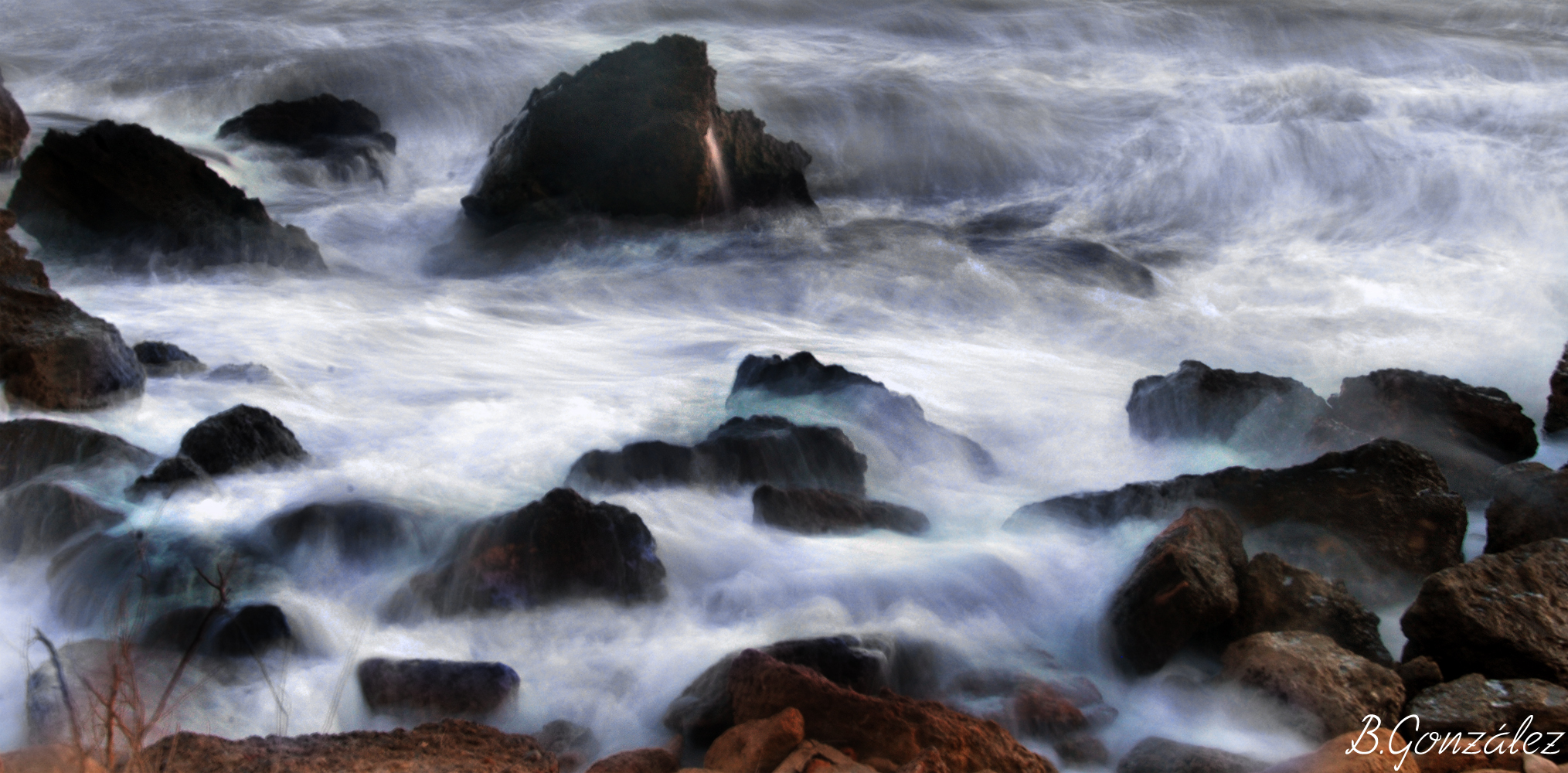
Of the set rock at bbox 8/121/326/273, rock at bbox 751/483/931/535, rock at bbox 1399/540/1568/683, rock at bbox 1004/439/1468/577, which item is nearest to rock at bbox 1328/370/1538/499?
rock at bbox 1004/439/1468/577

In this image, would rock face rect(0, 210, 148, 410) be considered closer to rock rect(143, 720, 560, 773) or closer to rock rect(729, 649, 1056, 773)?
rock rect(143, 720, 560, 773)

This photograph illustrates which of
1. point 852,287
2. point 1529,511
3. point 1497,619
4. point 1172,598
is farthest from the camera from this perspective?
point 852,287

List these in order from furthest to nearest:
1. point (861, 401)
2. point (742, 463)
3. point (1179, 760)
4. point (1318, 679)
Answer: point (861, 401)
point (742, 463)
point (1318, 679)
point (1179, 760)

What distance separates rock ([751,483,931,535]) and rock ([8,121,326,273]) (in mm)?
4902

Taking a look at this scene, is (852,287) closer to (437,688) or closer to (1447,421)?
(1447,421)

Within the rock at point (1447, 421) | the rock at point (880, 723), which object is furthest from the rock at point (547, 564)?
the rock at point (1447, 421)

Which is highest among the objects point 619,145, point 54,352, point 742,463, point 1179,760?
point 619,145

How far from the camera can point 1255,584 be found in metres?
3.55

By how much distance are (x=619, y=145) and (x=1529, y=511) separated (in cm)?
655

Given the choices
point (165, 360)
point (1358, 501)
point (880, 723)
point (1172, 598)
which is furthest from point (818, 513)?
point (165, 360)

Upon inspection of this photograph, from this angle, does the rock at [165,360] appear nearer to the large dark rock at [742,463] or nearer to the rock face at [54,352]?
the rock face at [54,352]

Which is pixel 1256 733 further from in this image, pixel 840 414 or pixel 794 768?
pixel 840 414

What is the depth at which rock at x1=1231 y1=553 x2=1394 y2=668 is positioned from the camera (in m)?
3.44

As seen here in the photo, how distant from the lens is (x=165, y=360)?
5.44 m
